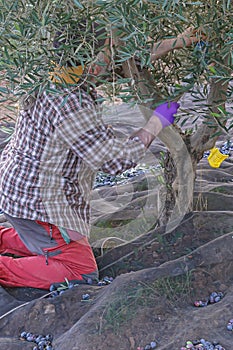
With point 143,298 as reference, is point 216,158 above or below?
above

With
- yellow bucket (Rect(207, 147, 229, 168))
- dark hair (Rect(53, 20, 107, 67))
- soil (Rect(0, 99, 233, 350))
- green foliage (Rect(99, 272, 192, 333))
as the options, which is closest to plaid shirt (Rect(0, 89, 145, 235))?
dark hair (Rect(53, 20, 107, 67))

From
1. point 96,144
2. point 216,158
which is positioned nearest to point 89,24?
point 96,144

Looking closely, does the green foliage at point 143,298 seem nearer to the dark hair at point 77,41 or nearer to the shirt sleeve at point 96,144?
the shirt sleeve at point 96,144

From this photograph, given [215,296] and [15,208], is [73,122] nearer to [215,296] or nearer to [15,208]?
[15,208]

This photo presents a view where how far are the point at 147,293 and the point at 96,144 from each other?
0.79m

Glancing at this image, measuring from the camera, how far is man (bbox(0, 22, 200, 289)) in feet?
10.0

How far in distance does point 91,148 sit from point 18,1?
38.3 inches

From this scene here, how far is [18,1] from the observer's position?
229 centimetres

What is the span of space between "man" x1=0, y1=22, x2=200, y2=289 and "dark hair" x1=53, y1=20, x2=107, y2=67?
1.36ft

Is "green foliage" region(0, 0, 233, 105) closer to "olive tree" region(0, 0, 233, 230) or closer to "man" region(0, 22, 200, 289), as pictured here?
"olive tree" region(0, 0, 233, 230)

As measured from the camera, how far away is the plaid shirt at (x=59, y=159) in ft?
9.95

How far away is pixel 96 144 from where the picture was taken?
10.0 feet

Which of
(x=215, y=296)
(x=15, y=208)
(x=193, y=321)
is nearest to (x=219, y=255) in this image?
(x=215, y=296)

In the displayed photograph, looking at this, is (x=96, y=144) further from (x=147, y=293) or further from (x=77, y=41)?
(x=147, y=293)
